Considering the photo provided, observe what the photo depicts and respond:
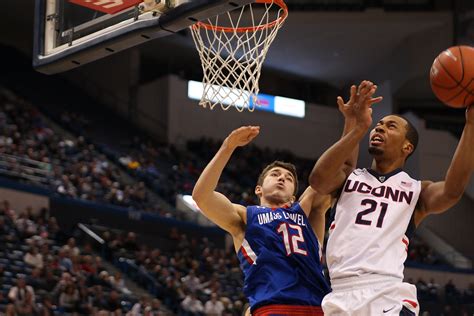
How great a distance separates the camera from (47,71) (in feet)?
20.3

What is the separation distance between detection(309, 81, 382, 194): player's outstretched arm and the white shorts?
0.51 meters

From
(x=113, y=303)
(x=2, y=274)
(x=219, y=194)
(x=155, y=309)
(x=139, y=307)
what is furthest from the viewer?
(x=155, y=309)

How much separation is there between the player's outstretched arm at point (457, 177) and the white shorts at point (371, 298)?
429 mm

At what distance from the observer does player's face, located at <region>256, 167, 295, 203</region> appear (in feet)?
17.3

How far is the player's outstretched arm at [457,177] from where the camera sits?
4137 millimetres

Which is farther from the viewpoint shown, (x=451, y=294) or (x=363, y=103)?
(x=451, y=294)

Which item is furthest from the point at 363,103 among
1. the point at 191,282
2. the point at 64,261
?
the point at 191,282

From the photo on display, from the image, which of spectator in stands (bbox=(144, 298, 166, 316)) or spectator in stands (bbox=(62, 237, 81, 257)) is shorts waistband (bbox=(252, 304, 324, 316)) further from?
spectator in stands (bbox=(62, 237, 81, 257))

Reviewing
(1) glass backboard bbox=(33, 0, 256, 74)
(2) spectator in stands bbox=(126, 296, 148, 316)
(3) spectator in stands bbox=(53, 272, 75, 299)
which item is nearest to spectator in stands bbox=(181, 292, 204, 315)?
(2) spectator in stands bbox=(126, 296, 148, 316)

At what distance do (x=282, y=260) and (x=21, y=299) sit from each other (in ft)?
29.2

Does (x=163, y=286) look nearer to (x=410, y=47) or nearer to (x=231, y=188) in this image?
(x=231, y=188)

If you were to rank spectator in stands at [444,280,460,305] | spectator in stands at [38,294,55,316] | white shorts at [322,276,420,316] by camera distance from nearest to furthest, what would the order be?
white shorts at [322,276,420,316]
spectator in stands at [38,294,55,316]
spectator in stands at [444,280,460,305]

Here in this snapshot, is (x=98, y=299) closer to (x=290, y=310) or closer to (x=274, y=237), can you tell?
(x=274, y=237)

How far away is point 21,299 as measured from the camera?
42.8ft
